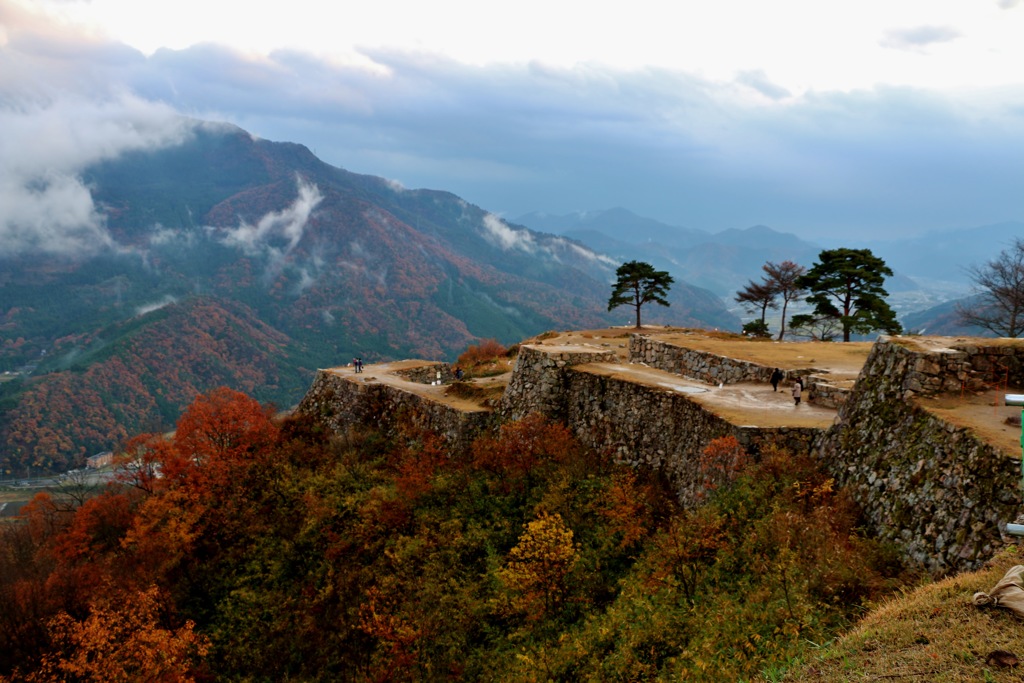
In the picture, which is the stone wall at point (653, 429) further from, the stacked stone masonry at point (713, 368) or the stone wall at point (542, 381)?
the stacked stone masonry at point (713, 368)

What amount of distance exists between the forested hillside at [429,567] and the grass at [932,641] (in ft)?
4.96

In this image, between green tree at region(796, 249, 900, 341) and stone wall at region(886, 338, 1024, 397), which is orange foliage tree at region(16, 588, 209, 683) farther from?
green tree at region(796, 249, 900, 341)

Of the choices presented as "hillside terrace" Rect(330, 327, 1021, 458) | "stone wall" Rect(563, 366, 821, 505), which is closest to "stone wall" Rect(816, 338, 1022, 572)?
"hillside terrace" Rect(330, 327, 1021, 458)

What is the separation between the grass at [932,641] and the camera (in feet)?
21.3

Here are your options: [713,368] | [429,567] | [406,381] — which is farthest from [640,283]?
[429,567]

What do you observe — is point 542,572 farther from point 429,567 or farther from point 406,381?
point 406,381

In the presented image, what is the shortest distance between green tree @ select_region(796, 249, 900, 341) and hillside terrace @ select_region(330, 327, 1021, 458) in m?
4.38

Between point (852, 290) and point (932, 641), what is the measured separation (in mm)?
33322

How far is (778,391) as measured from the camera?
22.6m

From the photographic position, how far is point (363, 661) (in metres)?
21.4

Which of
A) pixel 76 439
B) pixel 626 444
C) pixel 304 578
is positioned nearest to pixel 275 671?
pixel 304 578

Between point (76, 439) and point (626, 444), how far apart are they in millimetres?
171413

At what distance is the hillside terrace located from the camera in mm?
12055

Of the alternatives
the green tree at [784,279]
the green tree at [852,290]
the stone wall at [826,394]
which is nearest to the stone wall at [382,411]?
the stone wall at [826,394]
